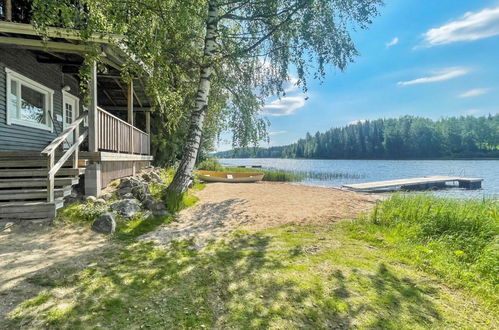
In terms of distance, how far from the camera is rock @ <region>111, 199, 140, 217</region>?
5703mm

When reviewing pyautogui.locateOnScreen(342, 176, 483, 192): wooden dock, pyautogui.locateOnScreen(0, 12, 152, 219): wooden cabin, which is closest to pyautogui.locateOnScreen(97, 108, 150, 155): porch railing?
pyautogui.locateOnScreen(0, 12, 152, 219): wooden cabin

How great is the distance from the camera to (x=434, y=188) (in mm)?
18688

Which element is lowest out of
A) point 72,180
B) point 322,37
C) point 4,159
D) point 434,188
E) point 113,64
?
point 434,188

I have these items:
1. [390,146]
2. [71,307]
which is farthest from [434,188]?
[390,146]

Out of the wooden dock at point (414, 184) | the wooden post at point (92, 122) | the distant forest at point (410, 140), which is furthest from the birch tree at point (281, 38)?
the distant forest at point (410, 140)

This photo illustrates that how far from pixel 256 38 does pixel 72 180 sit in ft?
21.7

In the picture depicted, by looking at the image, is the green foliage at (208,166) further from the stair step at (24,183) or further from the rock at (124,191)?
the stair step at (24,183)

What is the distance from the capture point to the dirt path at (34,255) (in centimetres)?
277

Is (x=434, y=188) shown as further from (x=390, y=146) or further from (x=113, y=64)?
(x=390, y=146)

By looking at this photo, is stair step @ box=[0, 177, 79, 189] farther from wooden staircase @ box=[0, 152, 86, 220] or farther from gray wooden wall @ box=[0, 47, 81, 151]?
gray wooden wall @ box=[0, 47, 81, 151]

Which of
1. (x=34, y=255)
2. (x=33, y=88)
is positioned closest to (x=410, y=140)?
(x=33, y=88)

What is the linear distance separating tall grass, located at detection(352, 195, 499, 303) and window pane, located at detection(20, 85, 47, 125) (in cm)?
932

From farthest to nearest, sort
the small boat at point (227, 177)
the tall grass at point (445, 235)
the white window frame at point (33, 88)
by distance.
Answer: the small boat at point (227, 177) → the white window frame at point (33, 88) → the tall grass at point (445, 235)

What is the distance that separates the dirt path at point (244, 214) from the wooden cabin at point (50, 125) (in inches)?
89.9
